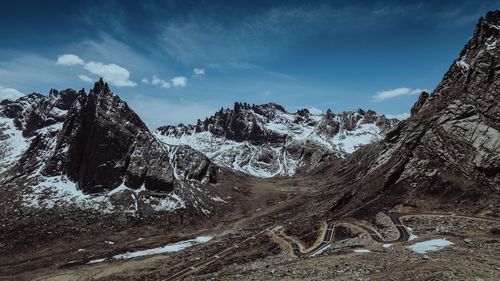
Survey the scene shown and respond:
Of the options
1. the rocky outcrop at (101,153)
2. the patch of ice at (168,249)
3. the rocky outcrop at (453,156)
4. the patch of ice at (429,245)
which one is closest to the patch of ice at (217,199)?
the rocky outcrop at (101,153)

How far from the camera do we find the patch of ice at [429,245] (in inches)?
1933

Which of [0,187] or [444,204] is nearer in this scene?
[444,204]

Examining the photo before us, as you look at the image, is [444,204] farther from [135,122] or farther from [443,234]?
[135,122]

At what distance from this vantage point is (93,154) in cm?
14388

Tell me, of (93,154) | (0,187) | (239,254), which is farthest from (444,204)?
(0,187)

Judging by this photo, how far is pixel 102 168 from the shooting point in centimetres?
14138

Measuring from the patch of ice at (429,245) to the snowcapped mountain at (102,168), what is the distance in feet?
315

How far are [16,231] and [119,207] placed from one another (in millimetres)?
31002

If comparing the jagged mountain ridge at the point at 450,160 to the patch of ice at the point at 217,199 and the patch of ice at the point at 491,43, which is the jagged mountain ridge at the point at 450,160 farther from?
the patch of ice at the point at 217,199

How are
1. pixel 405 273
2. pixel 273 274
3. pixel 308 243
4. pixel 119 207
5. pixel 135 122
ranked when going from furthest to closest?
pixel 135 122 < pixel 119 207 < pixel 308 243 < pixel 273 274 < pixel 405 273

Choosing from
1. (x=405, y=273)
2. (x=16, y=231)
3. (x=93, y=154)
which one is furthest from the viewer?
(x=93, y=154)

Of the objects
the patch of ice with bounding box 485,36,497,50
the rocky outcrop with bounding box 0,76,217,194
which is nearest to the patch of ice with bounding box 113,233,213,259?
the rocky outcrop with bounding box 0,76,217,194

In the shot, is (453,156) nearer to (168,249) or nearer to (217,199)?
(168,249)

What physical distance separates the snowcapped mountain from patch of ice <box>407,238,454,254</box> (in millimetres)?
95902
